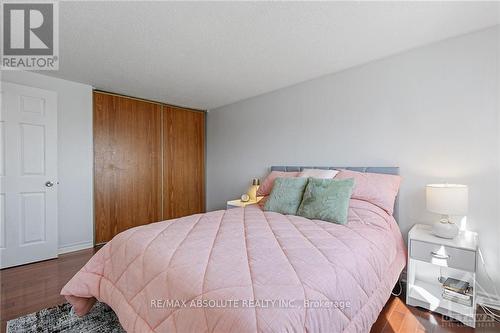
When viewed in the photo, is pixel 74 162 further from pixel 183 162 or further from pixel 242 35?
pixel 242 35

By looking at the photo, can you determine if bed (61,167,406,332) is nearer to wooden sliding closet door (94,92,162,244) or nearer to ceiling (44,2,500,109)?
ceiling (44,2,500,109)

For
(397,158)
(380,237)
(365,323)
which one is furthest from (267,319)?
(397,158)

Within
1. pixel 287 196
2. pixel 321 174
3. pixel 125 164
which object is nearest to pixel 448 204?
pixel 321 174

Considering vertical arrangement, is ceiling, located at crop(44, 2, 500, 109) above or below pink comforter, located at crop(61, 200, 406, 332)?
above

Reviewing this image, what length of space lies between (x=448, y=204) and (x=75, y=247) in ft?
13.5

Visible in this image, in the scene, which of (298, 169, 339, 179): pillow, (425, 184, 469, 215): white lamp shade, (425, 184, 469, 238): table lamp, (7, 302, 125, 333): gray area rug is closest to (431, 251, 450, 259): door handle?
(425, 184, 469, 238): table lamp

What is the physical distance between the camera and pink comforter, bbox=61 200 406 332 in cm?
90

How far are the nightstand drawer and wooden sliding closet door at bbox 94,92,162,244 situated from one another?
3.61m

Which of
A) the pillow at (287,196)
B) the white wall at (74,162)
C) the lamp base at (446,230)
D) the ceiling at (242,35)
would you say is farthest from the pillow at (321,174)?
the white wall at (74,162)

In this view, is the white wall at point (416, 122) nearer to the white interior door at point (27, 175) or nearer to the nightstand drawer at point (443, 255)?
the nightstand drawer at point (443, 255)

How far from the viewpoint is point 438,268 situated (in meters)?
2.04

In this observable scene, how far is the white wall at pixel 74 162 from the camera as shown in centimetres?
311

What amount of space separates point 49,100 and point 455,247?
4.25 m

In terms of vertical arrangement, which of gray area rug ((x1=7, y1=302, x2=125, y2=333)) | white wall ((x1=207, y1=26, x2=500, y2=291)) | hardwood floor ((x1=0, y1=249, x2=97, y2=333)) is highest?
white wall ((x1=207, y1=26, x2=500, y2=291))
